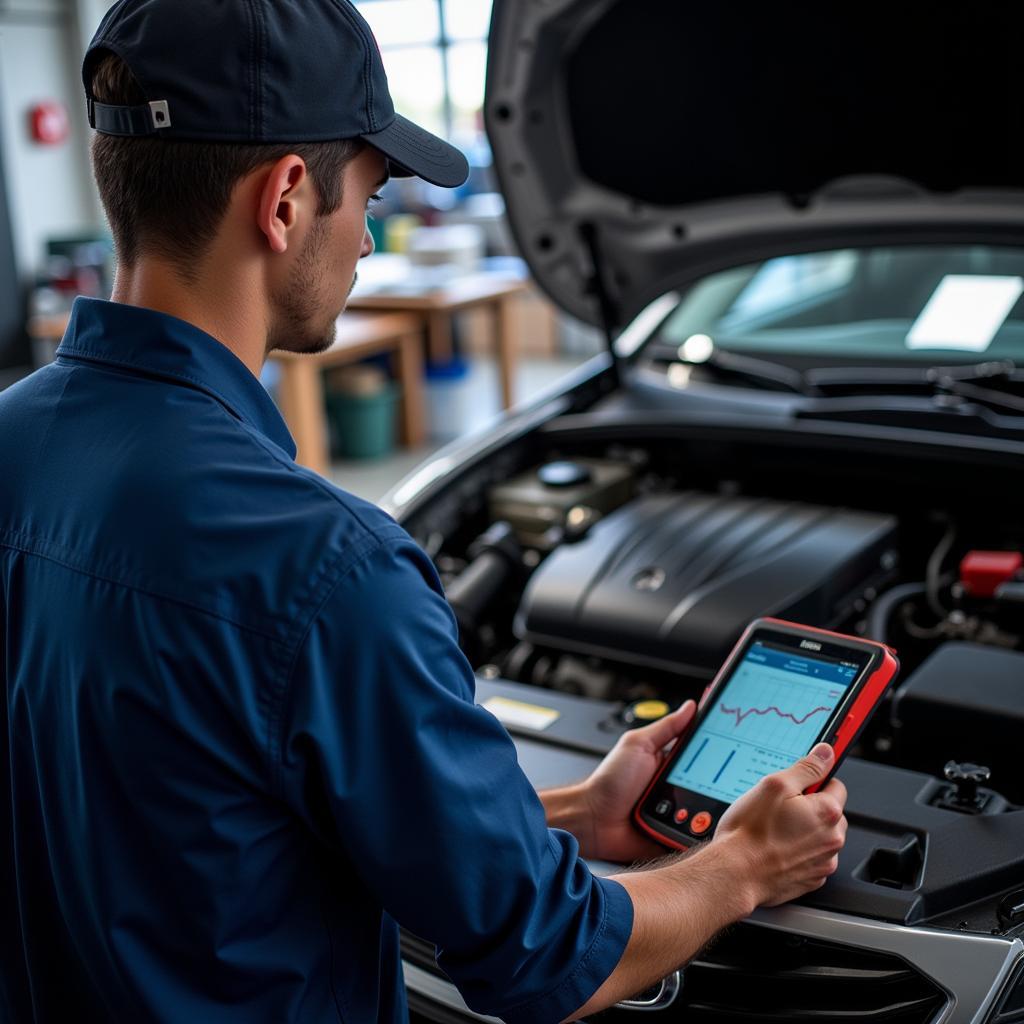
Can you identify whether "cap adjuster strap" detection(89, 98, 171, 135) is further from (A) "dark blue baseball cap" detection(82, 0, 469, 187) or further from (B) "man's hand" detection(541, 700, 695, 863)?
(B) "man's hand" detection(541, 700, 695, 863)

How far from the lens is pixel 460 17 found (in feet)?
29.2

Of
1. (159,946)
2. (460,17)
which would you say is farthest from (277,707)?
(460,17)

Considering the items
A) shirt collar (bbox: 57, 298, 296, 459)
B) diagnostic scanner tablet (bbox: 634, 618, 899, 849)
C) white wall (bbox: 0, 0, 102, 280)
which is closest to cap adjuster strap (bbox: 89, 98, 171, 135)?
shirt collar (bbox: 57, 298, 296, 459)

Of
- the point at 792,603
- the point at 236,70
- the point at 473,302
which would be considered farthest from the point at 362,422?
the point at 236,70

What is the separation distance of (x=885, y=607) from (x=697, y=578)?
0.30 m

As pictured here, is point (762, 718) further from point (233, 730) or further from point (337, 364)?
point (337, 364)

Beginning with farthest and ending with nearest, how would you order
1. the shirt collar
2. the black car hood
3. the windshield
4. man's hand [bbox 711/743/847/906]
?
1. the windshield
2. the black car hood
3. man's hand [bbox 711/743/847/906]
4. the shirt collar

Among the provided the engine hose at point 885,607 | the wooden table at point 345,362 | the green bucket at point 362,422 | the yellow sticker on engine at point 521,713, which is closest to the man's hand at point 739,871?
the yellow sticker on engine at point 521,713

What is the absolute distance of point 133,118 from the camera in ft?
3.34

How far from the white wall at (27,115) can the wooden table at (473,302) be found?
291 cm

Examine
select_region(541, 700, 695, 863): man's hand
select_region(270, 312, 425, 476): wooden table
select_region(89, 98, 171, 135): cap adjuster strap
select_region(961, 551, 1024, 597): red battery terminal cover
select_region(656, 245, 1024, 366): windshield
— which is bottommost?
select_region(270, 312, 425, 476): wooden table

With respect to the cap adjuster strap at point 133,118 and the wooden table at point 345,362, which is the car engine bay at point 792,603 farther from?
the wooden table at point 345,362

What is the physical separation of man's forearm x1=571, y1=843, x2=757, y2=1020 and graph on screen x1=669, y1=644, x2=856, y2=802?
20 cm

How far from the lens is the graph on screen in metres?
1.39
